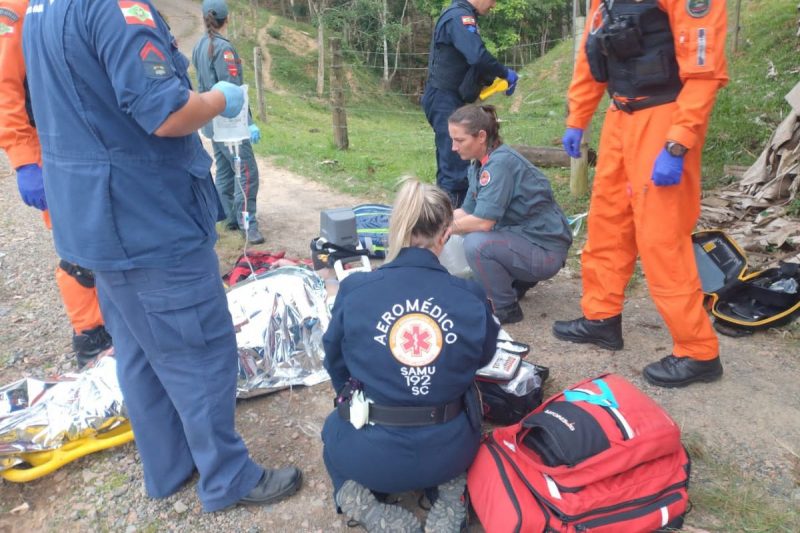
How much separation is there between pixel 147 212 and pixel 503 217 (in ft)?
7.41

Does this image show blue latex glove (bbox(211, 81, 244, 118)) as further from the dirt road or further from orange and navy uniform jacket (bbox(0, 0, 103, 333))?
the dirt road

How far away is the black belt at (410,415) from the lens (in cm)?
196

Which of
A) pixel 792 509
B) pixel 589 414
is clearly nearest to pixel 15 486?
pixel 589 414

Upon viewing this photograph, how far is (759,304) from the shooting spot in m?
3.56

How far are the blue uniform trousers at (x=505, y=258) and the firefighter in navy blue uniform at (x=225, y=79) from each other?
5.91 feet

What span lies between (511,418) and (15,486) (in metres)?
2.20

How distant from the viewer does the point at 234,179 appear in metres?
5.02

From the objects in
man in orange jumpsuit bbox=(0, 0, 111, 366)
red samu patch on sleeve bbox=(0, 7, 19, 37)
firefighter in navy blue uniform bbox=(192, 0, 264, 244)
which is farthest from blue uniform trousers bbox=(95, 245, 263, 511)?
firefighter in navy blue uniform bbox=(192, 0, 264, 244)

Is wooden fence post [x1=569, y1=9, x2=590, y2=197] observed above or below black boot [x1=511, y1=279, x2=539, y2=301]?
above

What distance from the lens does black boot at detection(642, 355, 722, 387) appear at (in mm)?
2875

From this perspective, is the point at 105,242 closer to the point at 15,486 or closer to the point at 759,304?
the point at 15,486

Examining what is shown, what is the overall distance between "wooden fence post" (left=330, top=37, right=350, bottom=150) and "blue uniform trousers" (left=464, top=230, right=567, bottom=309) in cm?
607

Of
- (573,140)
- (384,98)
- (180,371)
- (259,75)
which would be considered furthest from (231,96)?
(384,98)

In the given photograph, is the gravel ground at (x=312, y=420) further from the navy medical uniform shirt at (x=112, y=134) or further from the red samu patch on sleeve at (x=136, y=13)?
the red samu patch on sleeve at (x=136, y=13)
